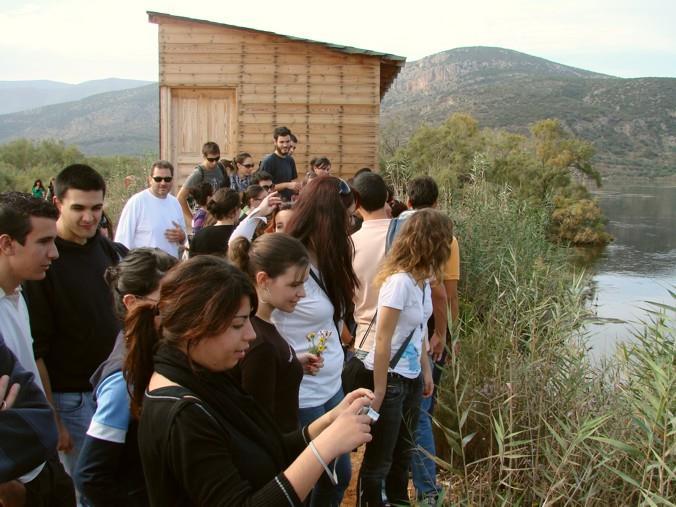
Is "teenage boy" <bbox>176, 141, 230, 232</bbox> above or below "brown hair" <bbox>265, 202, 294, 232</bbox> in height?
above

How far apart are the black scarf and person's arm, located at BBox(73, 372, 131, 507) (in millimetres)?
527

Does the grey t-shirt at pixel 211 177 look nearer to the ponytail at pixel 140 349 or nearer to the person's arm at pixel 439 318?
the person's arm at pixel 439 318

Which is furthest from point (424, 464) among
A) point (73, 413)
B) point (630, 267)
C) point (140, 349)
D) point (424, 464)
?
point (630, 267)

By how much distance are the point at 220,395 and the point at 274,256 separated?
3.81 feet

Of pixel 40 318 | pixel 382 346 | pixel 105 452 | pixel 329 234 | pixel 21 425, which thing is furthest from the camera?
pixel 329 234

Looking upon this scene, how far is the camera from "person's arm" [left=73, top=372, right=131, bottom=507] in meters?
2.49

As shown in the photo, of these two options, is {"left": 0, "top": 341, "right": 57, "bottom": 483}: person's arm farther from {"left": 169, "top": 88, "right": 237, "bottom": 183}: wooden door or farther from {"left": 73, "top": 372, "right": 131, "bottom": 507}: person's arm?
{"left": 169, "top": 88, "right": 237, "bottom": 183}: wooden door

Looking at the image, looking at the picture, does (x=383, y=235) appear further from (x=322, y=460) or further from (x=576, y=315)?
(x=322, y=460)

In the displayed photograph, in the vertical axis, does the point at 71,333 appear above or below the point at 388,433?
above

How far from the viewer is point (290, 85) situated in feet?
47.4

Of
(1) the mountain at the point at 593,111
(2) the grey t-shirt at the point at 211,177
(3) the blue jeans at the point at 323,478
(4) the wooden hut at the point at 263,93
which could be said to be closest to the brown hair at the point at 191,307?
(3) the blue jeans at the point at 323,478

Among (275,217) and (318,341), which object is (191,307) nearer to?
(318,341)

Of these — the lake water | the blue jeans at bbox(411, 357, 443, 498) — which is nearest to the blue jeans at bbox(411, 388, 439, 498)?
the blue jeans at bbox(411, 357, 443, 498)

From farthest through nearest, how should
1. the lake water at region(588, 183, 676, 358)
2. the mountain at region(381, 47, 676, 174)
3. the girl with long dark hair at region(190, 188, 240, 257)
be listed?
the mountain at region(381, 47, 676, 174), the lake water at region(588, 183, 676, 358), the girl with long dark hair at region(190, 188, 240, 257)
